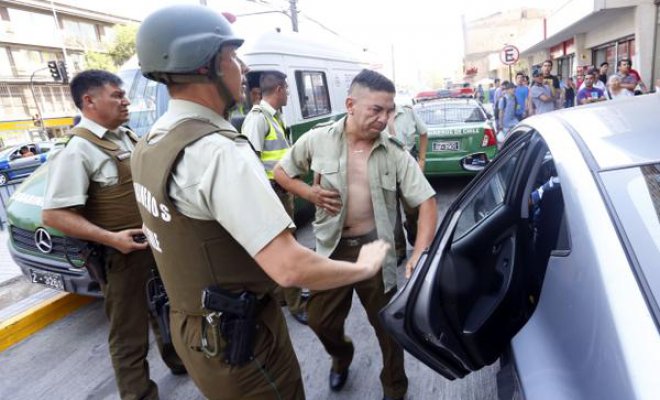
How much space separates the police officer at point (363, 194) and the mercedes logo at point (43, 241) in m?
2.31

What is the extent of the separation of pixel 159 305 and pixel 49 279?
56.7 inches

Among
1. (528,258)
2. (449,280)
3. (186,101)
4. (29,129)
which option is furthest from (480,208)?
(29,129)

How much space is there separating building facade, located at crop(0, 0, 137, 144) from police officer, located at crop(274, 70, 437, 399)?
3325 cm

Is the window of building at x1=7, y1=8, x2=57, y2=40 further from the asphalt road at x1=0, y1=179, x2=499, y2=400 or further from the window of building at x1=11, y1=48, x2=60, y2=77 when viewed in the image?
the asphalt road at x1=0, y1=179, x2=499, y2=400

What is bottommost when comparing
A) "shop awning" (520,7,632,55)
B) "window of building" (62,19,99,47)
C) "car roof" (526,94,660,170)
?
"car roof" (526,94,660,170)

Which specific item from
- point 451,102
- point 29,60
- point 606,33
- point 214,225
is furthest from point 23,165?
point 29,60

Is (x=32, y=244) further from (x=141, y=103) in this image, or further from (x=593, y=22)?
(x=593, y=22)

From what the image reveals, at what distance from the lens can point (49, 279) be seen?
339 cm

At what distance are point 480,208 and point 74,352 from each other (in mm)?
3187

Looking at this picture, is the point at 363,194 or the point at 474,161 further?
the point at 474,161

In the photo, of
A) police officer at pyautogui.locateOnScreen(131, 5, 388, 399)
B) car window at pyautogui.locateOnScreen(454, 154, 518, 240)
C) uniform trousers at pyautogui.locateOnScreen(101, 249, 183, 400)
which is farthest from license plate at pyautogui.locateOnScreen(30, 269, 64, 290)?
car window at pyautogui.locateOnScreen(454, 154, 518, 240)

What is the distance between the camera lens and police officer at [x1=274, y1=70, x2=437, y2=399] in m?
2.12

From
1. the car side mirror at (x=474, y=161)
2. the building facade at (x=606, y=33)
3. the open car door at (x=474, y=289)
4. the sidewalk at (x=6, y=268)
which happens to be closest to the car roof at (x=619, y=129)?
the open car door at (x=474, y=289)

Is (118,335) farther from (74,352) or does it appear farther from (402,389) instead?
(402,389)
